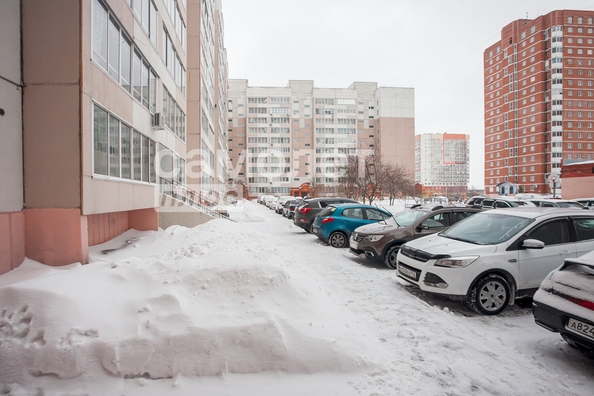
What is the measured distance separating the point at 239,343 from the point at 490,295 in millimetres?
4124

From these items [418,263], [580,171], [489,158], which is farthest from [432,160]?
[418,263]

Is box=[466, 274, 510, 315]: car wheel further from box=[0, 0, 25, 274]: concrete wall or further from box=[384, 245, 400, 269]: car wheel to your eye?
box=[0, 0, 25, 274]: concrete wall

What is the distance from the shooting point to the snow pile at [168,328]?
326 cm

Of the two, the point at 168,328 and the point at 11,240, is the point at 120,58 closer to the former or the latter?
the point at 11,240

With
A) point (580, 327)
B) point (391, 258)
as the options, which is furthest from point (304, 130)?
point (580, 327)

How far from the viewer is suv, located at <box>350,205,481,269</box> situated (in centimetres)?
854

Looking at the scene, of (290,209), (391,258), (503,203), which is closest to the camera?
(391,258)

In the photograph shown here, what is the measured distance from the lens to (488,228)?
6164 mm

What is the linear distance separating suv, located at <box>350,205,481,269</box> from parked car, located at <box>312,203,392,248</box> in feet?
8.67

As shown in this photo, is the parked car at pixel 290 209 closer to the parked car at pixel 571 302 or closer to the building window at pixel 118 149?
the building window at pixel 118 149

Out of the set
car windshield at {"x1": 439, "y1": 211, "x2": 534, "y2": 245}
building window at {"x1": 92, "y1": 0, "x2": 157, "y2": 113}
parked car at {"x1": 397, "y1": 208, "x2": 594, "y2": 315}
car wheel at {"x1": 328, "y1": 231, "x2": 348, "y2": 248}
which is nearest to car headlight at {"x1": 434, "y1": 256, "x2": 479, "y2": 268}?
parked car at {"x1": 397, "y1": 208, "x2": 594, "y2": 315}

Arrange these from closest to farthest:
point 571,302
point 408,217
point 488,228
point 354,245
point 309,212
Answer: point 571,302, point 488,228, point 354,245, point 408,217, point 309,212

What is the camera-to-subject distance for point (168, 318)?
→ 371 cm

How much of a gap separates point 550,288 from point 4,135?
863 cm
